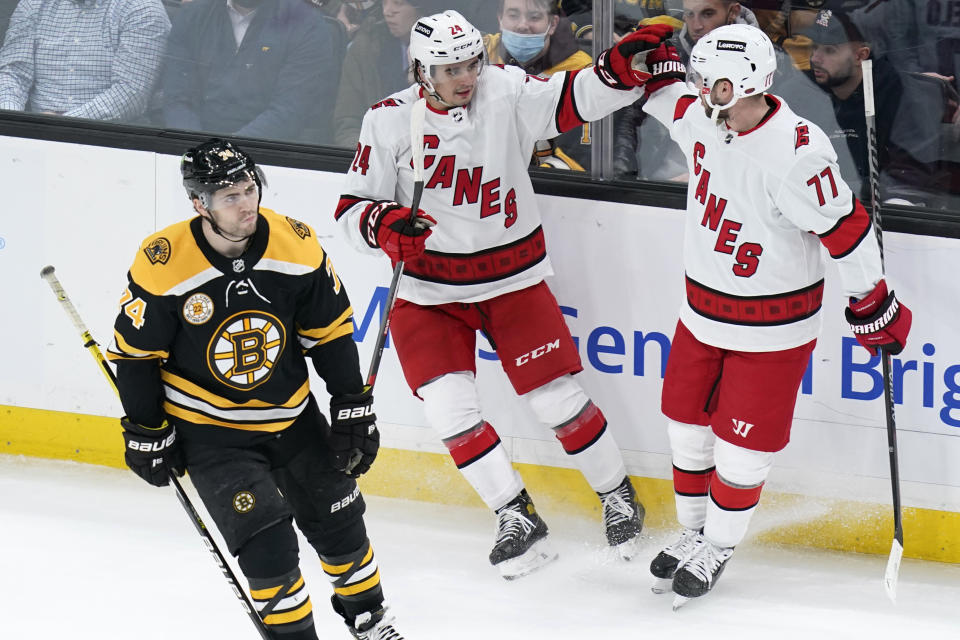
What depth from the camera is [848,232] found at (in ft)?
9.50

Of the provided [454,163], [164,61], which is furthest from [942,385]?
[164,61]

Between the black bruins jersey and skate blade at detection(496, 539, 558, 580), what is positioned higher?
the black bruins jersey

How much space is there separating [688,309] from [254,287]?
1.12 m

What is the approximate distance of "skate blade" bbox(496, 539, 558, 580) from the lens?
3.48m

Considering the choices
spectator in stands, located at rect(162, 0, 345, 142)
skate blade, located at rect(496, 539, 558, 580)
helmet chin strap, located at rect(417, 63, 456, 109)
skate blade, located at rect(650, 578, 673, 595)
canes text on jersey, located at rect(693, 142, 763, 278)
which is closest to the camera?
canes text on jersey, located at rect(693, 142, 763, 278)

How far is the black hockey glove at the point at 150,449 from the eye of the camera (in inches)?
105

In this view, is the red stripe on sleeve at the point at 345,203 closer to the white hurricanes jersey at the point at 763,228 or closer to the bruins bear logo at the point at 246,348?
the bruins bear logo at the point at 246,348

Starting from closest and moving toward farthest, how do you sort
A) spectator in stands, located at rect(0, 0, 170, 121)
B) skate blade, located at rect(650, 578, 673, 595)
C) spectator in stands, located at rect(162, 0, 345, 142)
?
skate blade, located at rect(650, 578, 673, 595), spectator in stands, located at rect(162, 0, 345, 142), spectator in stands, located at rect(0, 0, 170, 121)

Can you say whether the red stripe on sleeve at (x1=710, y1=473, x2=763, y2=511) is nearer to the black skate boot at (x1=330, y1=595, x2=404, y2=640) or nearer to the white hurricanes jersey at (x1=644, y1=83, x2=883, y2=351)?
the white hurricanes jersey at (x1=644, y1=83, x2=883, y2=351)

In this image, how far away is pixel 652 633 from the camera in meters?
3.20

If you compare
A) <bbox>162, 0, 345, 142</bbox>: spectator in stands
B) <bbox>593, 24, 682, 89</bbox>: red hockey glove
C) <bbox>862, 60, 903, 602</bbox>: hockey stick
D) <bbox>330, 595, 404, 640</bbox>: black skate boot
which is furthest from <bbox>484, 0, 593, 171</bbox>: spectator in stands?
<bbox>330, 595, 404, 640</bbox>: black skate boot

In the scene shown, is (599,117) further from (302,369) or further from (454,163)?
(302,369)

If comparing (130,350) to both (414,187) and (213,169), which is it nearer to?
(213,169)

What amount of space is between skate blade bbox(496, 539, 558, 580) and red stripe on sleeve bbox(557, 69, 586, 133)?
1097mm
